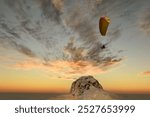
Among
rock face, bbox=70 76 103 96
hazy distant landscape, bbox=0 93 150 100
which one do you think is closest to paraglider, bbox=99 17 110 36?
rock face, bbox=70 76 103 96

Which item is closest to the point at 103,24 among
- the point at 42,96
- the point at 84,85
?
the point at 84,85

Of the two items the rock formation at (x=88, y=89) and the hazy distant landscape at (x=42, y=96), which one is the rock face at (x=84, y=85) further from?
the hazy distant landscape at (x=42, y=96)

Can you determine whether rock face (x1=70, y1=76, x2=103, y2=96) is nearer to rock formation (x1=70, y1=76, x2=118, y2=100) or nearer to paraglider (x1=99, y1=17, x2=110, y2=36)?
rock formation (x1=70, y1=76, x2=118, y2=100)

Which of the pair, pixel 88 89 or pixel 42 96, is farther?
pixel 42 96

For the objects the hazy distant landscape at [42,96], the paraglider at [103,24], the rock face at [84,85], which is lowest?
the hazy distant landscape at [42,96]

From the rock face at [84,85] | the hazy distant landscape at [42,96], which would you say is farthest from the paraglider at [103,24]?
the hazy distant landscape at [42,96]

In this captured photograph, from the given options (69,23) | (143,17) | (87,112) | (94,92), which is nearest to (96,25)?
(69,23)

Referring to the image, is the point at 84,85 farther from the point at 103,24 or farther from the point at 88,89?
the point at 103,24

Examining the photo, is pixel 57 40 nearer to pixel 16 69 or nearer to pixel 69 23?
pixel 69 23
